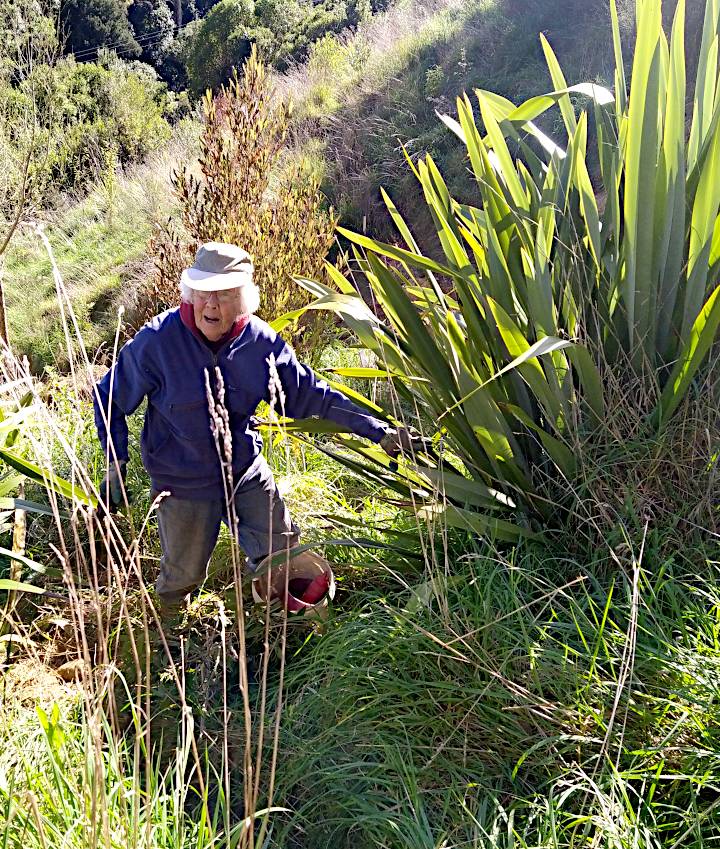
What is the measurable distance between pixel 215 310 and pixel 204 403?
36cm

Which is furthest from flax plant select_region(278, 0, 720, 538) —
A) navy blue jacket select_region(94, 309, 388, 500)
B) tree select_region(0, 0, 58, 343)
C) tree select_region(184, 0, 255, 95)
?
tree select_region(184, 0, 255, 95)

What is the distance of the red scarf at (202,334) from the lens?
2.69 metres

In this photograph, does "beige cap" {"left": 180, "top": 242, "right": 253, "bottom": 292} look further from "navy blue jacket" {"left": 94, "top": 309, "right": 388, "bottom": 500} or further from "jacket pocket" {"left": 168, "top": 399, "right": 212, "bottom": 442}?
"jacket pocket" {"left": 168, "top": 399, "right": 212, "bottom": 442}

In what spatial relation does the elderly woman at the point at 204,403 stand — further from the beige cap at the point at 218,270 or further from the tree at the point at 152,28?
the tree at the point at 152,28

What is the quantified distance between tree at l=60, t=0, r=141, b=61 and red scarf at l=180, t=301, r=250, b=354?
Answer: 31.5 m

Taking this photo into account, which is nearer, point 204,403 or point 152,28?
point 204,403

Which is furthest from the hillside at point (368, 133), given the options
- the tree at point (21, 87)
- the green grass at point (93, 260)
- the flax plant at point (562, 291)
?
the flax plant at point (562, 291)

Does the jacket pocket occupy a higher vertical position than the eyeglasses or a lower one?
lower

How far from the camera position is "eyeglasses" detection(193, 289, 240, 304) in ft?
8.46

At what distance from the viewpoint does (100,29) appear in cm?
3150

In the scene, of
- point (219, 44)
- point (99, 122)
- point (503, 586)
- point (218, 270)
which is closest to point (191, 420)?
point (218, 270)

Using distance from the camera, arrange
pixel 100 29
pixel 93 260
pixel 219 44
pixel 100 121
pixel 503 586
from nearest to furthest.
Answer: pixel 503 586 → pixel 93 260 → pixel 100 121 → pixel 219 44 → pixel 100 29

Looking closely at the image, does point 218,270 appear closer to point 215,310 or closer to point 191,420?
point 215,310

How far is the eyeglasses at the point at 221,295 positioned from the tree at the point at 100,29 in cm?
3154
